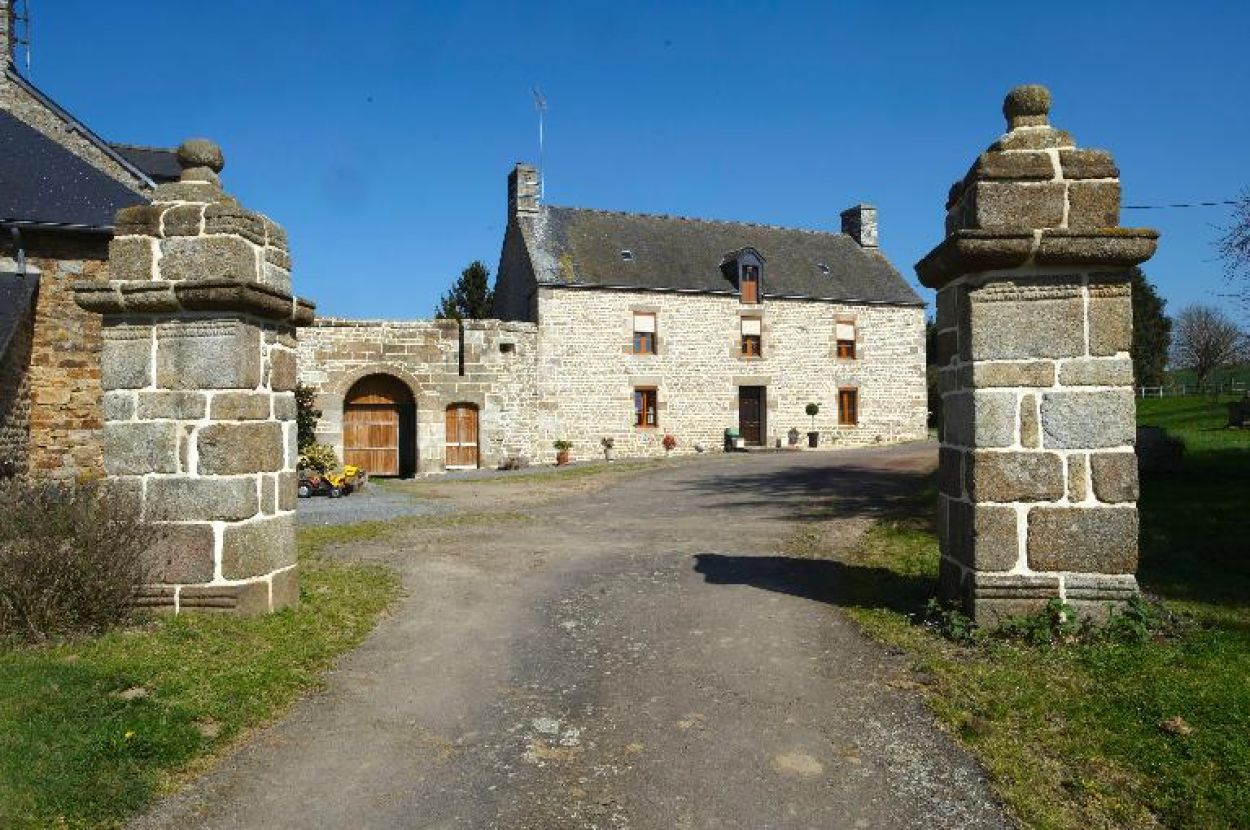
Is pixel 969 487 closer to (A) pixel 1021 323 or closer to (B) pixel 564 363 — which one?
(A) pixel 1021 323

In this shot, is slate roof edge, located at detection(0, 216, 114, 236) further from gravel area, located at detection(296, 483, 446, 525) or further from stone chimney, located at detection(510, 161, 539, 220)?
stone chimney, located at detection(510, 161, 539, 220)

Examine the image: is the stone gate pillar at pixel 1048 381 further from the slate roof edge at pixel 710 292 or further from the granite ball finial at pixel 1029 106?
the slate roof edge at pixel 710 292

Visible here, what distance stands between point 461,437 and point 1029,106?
59.5 feet

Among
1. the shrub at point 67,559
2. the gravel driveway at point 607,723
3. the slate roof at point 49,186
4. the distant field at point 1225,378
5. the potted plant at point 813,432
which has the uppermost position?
the slate roof at point 49,186

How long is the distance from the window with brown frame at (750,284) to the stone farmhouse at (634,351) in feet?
0.13

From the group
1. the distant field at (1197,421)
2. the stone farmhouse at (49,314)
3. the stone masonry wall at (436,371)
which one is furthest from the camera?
the stone masonry wall at (436,371)

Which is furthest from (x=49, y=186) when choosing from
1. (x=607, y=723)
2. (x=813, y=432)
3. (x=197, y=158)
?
(x=813, y=432)

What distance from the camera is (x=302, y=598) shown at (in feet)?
19.8

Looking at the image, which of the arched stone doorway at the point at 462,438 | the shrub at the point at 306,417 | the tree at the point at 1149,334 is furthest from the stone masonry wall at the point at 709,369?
the tree at the point at 1149,334

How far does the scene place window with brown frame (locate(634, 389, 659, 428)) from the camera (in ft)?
80.9

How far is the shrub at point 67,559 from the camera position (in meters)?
4.62

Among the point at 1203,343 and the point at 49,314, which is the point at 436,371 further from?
the point at 1203,343

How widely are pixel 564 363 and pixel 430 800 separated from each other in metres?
20.5

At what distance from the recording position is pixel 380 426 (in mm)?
21031
